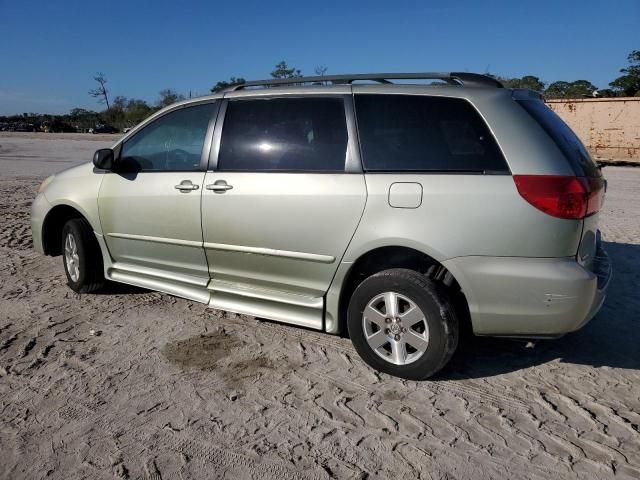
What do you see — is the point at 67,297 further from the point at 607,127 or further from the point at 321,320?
the point at 607,127

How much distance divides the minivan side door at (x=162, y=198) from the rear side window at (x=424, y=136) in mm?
1358

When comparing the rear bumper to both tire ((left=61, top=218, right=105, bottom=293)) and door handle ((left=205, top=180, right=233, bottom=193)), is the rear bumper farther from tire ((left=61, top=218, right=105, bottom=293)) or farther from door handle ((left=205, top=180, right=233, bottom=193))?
tire ((left=61, top=218, right=105, bottom=293))

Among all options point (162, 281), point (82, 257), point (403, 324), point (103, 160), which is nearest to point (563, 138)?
point (403, 324)

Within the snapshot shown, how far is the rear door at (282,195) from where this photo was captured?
3543 millimetres

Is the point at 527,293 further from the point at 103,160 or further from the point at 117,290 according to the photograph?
the point at 117,290

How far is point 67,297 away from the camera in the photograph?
5.02m

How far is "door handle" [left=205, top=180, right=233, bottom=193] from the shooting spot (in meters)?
3.94

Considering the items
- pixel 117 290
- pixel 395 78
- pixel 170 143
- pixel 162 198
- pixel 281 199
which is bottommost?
pixel 117 290

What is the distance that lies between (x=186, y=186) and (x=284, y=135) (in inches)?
35.7

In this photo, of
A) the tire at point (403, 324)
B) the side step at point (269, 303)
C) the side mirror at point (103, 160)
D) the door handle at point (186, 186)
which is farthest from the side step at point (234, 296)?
the side mirror at point (103, 160)

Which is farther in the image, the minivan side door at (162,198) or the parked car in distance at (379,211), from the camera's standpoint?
the minivan side door at (162,198)

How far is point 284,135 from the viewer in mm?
3854

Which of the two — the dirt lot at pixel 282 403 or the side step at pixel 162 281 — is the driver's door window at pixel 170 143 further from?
the dirt lot at pixel 282 403

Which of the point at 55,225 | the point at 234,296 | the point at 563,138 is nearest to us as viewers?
the point at 563,138
